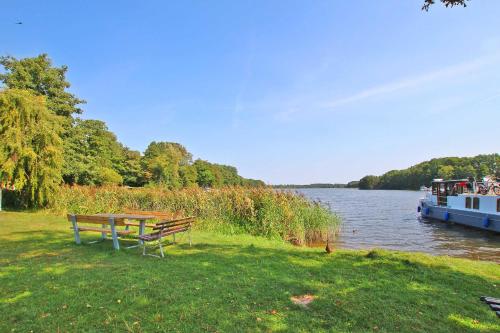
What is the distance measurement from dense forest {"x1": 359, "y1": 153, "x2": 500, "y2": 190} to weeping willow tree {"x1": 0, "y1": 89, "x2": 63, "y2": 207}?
242 feet

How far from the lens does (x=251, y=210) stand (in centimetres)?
1301

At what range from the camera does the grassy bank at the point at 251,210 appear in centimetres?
1285

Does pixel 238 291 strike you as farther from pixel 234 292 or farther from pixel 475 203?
pixel 475 203

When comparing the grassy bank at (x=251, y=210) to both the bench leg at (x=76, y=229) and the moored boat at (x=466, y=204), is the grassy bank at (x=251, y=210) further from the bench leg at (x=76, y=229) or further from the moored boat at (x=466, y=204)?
the moored boat at (x=466, y=204)

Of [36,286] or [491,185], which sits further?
[491,185]

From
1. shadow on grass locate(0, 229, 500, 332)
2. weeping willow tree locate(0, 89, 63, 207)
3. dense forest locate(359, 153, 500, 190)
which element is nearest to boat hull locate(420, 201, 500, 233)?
shadow on grass locate(0, 229, 500, 332)

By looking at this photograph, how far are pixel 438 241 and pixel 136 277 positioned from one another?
54.3 feet

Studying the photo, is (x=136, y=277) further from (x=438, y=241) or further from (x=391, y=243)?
(x=438, y=241)

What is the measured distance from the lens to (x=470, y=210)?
22734 mm

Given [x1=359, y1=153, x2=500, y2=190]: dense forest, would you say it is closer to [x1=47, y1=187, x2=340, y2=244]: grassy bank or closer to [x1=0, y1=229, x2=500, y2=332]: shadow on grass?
[x1=47, y1=187, x2=340, y2=244]: grassy bank

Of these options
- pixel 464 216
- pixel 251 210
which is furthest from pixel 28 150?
pixel 464 216

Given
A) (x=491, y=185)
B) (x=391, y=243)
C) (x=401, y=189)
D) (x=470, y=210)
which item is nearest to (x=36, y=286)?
(x=391, y=243)

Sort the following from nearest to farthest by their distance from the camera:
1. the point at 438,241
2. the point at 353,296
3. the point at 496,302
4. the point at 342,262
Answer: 1. the point at 496,302
2. the point at 353,296
3. the point at 342,262
4. the point at 438,241

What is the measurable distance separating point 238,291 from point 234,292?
0.08 m
